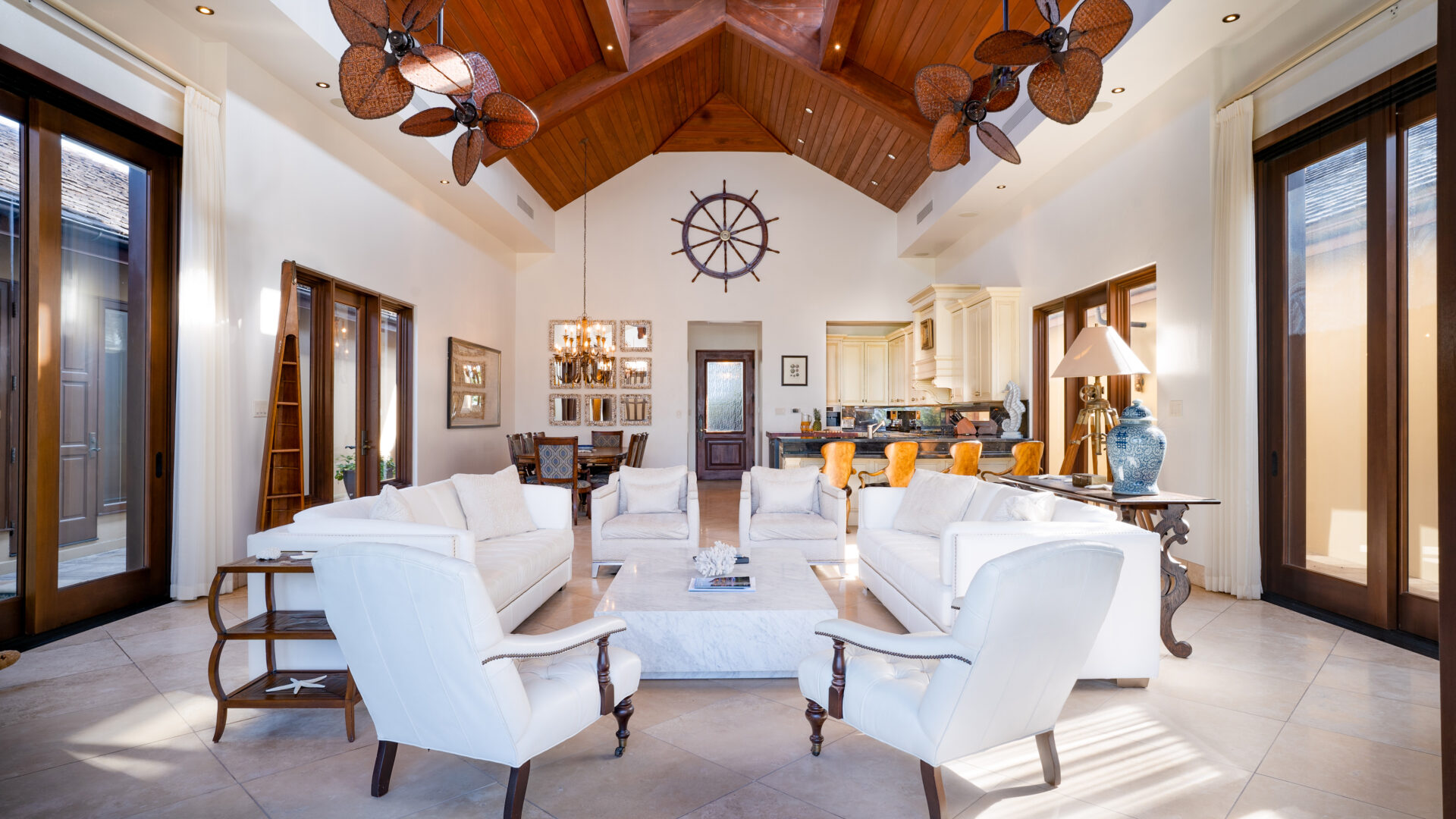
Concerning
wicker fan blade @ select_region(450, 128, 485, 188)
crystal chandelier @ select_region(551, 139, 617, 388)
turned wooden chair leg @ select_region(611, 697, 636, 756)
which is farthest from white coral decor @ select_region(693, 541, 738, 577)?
crystal chandelier @ select_region(551, 139, 617, 388)

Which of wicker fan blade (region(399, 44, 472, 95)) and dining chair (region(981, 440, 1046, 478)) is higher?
wicker fan blade (region(399, 44, 472, 95))

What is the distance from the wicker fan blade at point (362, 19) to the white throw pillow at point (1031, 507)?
3.48 metres

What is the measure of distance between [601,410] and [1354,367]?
8.76 m

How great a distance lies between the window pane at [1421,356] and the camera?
359cm

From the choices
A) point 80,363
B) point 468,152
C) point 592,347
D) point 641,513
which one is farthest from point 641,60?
point 80,363

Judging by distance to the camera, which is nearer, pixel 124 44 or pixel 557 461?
pixel 124 44

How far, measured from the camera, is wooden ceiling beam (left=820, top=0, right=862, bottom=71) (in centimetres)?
620

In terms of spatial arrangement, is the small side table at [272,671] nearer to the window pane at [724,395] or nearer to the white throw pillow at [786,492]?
the white throw pillow at [786,492]

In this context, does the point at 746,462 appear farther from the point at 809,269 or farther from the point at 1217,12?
the point at 1217,12

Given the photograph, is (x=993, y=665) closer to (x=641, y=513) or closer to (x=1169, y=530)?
(x=1169, y=530)

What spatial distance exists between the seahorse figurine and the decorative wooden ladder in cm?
685

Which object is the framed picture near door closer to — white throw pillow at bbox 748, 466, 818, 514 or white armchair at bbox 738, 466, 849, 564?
white throw pillow at bbox 748, 466, 818, 514

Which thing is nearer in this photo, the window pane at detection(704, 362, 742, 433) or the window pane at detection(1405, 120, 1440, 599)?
the window pane at detection(1405, 120, 1440, 599)

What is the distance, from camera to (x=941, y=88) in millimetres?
3576
